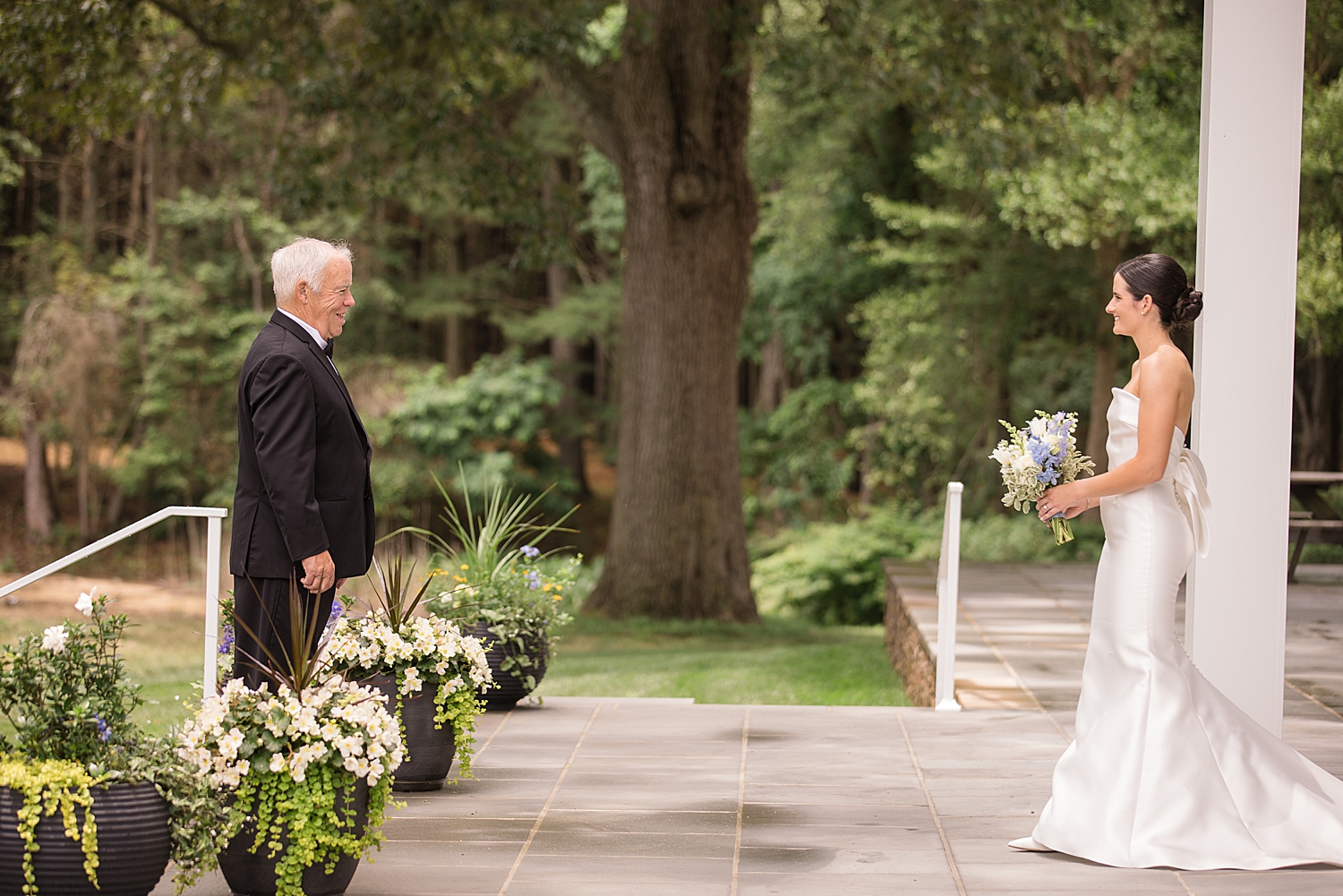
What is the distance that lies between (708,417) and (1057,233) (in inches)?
217

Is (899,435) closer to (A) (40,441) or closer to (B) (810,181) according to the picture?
(B) (810,181)

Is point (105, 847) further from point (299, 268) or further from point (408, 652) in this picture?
point (299, 268)

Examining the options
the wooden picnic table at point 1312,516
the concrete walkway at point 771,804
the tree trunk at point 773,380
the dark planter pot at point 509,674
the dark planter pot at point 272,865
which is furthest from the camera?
the tree trunk at point 773,380

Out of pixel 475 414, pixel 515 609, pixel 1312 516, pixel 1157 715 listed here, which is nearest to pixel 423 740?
pixel 515 609

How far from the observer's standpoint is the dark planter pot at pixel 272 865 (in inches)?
139

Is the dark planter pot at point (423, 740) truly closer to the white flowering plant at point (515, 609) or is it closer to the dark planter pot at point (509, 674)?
the white flowering plant at point (515, 609)

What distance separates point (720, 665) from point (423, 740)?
5044 millimetres

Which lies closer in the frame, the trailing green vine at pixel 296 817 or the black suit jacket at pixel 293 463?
the trailing green vine at pixel 296 817

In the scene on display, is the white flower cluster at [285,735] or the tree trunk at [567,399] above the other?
the tree trunk at [567,399]

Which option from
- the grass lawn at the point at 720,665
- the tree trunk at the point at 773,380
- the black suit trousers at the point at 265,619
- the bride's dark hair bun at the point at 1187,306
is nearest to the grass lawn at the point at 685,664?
the grass lawn at the point at 720,665

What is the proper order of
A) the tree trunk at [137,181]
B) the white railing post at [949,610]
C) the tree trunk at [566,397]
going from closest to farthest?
the white railing post at [949,610] → the tree trunk at [137,181] → the tree trunk at [566,397]

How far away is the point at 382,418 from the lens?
20.1 m

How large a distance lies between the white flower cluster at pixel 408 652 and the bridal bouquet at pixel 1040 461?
1936mm

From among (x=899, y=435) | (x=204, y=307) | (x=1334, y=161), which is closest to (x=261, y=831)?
(x=1334, y=161)
